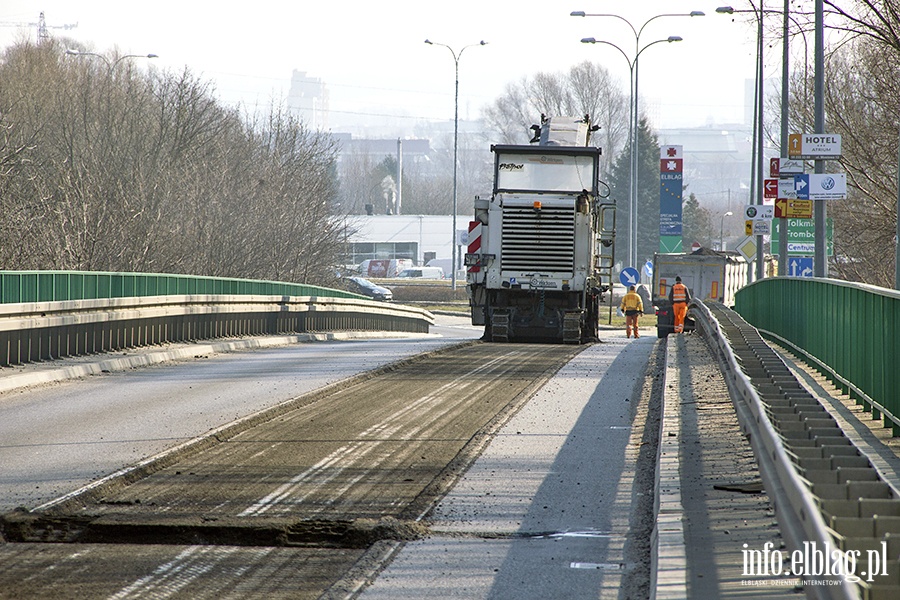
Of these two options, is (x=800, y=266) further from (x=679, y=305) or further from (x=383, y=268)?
(x=383, y=268)

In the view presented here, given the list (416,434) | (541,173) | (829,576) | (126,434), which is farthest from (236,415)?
(541,173)

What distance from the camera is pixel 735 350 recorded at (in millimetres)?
12750

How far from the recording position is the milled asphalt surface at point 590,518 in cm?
573

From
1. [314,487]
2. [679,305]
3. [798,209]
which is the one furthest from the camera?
[679,305]

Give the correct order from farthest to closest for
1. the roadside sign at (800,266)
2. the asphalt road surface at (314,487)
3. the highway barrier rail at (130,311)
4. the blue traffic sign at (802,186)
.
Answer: the roadside sign at (800,266) < the blue traffic sign at (802,186) < the highway barrier rail at (130,311) < the asphalt road surface at (314,487)

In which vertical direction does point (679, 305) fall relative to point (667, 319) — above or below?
above

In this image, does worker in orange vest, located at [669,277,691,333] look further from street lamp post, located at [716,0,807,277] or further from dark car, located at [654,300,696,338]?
street lamp post, located at [716,0,807,277]

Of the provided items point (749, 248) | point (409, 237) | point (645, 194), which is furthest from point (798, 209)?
point (409, 237)

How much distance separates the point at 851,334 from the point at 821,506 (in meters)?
7.69

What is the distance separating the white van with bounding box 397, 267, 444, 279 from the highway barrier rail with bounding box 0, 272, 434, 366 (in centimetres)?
6709

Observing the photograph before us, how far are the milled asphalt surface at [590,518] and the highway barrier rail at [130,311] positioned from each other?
7.37 m

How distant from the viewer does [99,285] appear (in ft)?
58.7

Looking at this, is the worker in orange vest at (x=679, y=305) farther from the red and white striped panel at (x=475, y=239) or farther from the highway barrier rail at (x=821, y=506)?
the highway barrier rail at (x=821, y=506)

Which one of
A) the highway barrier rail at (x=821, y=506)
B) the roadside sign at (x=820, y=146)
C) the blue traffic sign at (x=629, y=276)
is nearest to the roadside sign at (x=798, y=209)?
the roadside sign at (x=820, y=146)
